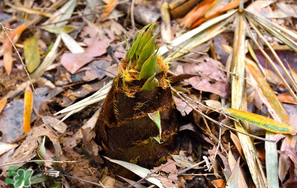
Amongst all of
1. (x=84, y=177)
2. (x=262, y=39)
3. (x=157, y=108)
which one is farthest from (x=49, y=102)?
(x=262, y=39)

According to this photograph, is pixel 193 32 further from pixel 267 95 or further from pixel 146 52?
pixel 146 52

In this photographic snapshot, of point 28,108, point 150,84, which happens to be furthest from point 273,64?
point 28,108

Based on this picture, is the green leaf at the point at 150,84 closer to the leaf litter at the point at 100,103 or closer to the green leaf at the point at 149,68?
the green leaf at the point at 149,68

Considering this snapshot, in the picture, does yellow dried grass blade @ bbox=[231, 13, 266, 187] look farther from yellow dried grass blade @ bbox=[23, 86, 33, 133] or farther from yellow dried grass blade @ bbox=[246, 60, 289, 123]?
yellow dried grass blade @ bbox=[23, 86, 33, 133]

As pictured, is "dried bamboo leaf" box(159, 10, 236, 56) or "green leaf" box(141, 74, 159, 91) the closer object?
"green leaf" box(141, 74, 159, 91)

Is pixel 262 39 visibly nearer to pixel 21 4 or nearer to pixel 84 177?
pixel 84 177

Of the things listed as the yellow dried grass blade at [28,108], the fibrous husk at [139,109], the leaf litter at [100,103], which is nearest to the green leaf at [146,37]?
the fibrous husk at [139,109]

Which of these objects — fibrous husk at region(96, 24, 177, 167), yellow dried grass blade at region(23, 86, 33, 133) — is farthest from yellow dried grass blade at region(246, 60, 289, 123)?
yellow dried grass blade at region(23, 86, 33, 133)
